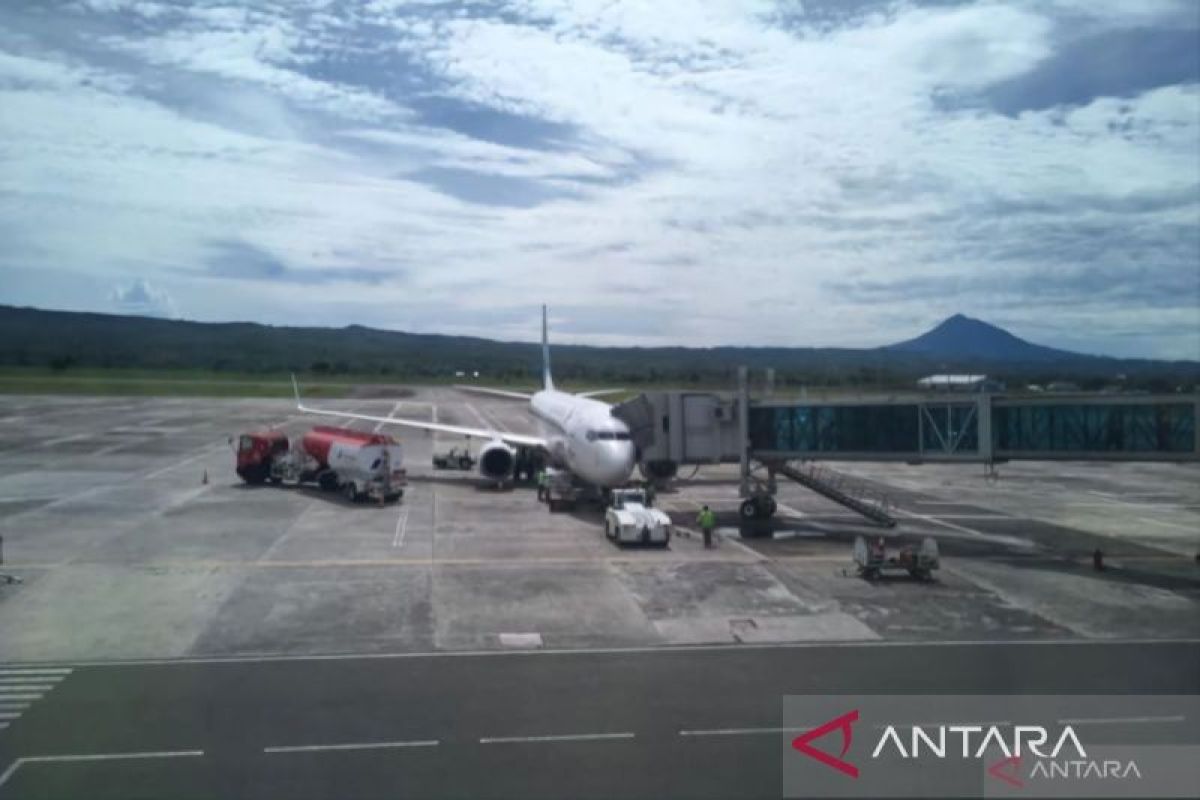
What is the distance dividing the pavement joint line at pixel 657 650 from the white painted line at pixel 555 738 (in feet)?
17.0

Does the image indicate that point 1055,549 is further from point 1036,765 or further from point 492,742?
point 492,742

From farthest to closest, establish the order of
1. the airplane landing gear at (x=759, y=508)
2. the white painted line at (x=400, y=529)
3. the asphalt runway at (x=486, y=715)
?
the airplane landing gear at (x=759, y=508) → the white painted line at (x=400, y=529) → the asphalt runway at (x=486, y=715)

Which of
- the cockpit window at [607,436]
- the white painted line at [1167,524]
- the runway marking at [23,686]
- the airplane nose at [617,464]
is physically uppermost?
the cockpit window at [607,436]

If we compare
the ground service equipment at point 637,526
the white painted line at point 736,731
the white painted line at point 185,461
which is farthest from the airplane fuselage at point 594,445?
the white painted line at point 736,731

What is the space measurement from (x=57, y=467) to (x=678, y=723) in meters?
44.6

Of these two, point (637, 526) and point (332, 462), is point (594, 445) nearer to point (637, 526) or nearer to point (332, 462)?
point (637, 526)

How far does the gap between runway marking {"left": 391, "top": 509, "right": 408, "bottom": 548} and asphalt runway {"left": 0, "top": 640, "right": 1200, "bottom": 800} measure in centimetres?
1355

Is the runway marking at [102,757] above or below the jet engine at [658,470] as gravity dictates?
below

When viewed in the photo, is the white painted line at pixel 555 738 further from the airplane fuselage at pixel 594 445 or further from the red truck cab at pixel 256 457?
the red truck cab at pixel 256 457

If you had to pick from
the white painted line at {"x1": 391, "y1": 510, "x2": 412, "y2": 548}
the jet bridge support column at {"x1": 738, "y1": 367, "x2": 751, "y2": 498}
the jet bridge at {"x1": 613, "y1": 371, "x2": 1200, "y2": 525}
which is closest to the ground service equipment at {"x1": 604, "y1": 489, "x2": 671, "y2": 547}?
the jet bridge at {"x1": 613, "y1": 371, "x2": 1200, "y2": 525}

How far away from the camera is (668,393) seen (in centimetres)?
4250

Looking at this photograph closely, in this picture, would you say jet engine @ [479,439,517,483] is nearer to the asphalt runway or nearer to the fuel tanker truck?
the fuel tanker truck

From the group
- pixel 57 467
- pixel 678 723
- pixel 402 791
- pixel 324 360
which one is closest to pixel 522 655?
pixel 678 723

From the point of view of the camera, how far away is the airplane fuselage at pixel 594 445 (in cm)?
4025
